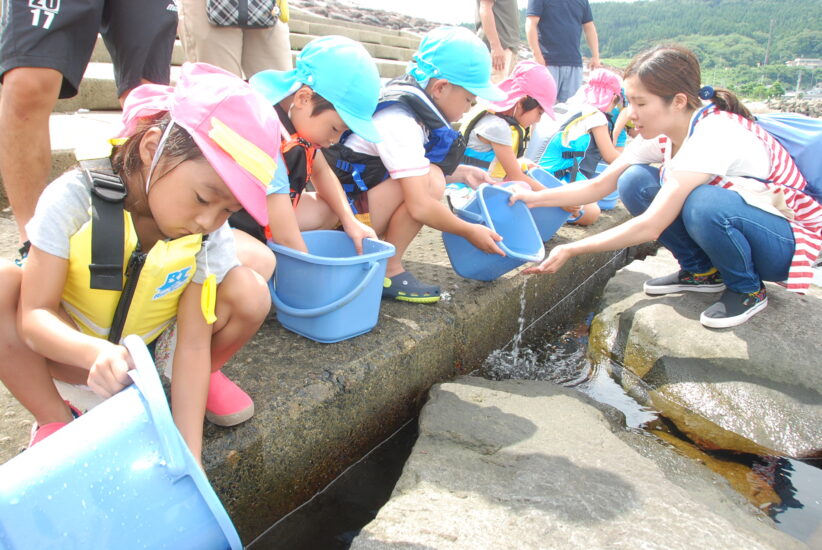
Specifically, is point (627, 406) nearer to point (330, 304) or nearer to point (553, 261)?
point (553, 261)

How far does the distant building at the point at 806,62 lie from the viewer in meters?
57.3

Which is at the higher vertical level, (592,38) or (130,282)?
(592,38)

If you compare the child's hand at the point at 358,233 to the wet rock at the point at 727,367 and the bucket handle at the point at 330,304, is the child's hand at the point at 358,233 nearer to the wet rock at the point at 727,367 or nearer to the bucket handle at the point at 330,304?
the bucket handle at the point at 330,304

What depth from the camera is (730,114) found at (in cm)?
274

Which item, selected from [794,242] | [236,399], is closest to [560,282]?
[794,242]

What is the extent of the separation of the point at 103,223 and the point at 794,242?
2.68m

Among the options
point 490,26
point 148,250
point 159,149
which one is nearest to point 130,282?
point 148,250

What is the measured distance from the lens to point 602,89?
15.1ft

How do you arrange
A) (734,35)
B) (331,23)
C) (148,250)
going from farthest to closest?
(734,35) → (331,23) → (148,250)

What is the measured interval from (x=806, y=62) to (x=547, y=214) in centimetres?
6775

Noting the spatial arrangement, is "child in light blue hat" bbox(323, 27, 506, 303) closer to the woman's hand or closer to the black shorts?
the woman's hand

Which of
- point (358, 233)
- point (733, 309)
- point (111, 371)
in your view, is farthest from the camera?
point (733, 309)

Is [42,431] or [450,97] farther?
[450,97]

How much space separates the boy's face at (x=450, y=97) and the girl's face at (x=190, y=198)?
1.55m
